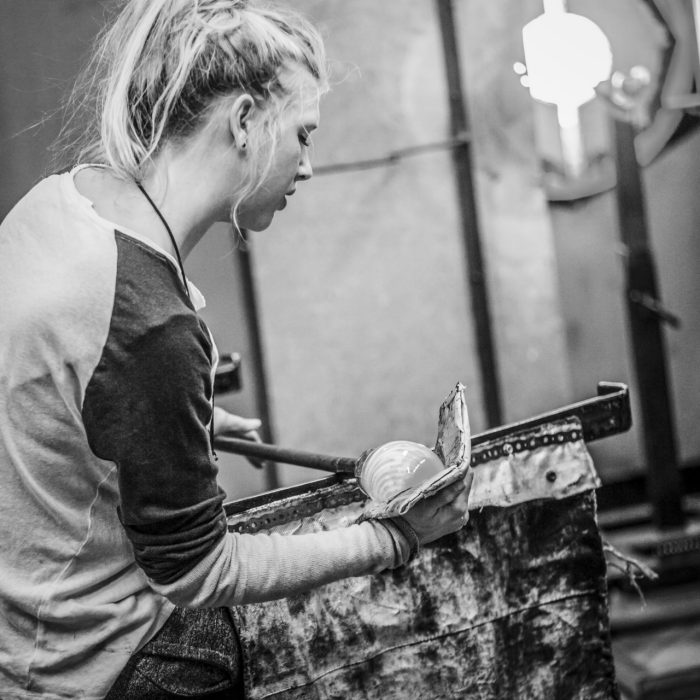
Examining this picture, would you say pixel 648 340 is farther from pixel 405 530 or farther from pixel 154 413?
pixel 154 413

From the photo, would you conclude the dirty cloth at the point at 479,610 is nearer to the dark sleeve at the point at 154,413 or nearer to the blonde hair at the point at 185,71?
the dark sleeve at the point at 154,413

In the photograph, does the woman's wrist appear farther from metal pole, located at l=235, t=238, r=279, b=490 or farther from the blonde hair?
metal pole, located at l=235, t=238, r=279, b=490

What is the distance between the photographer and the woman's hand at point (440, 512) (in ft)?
4.21

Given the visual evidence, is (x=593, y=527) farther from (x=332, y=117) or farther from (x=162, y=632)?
(x=332, y=117)

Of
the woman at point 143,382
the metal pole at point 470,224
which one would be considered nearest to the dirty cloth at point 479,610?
the woman at point 143,382

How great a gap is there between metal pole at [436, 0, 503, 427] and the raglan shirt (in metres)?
2.95

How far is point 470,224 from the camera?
413cm

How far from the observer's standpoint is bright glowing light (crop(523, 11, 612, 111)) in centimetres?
355

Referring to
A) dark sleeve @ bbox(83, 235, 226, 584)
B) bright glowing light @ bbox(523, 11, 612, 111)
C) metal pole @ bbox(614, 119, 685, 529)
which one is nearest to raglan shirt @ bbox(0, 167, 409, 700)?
dark sleeve @ bbox(83, 235, 226, 584)

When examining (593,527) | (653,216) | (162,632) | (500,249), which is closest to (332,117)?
(500,249)

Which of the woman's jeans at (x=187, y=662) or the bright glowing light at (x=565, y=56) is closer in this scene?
the woman's jeans at (x=187, y=662)

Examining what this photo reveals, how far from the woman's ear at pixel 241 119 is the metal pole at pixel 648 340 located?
2.65 meters

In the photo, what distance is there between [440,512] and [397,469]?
10 cm

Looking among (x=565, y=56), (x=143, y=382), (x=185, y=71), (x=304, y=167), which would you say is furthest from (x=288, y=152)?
(x=565, y=56)
